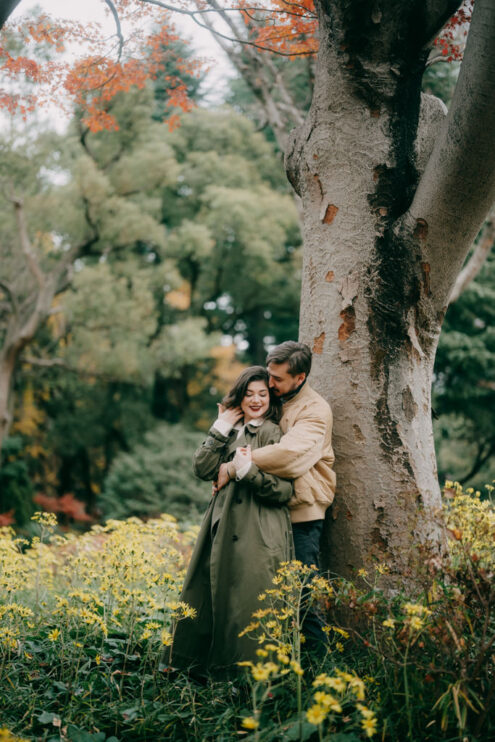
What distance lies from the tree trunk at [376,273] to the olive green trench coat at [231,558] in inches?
19.8

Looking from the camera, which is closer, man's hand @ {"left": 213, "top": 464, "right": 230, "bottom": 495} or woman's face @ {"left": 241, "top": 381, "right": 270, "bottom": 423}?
man's hand @ {"left": 213, "top": 464, "right": 230, "bottom": 495}

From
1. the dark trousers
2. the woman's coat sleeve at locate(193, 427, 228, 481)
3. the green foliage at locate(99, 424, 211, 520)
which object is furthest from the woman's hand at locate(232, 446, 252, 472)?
the green foliage at locate(99, 424, 211, 520)

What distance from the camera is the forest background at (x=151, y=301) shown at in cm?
1292

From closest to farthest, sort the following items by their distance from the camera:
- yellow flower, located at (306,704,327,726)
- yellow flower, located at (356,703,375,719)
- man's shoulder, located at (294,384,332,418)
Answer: yellow flower, located at (306,704,327,726) → yellow flower, located at (356,703,375,719) → man's shoulder, located at (294,384,332,418)

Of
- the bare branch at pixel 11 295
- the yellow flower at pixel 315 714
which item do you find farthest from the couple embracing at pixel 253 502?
the bare branch at pixel 11 295

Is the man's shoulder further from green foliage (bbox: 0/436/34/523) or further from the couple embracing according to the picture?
green foliage (bbox: 0/436/34/523)

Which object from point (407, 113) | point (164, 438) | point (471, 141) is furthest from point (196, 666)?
point (164, 438)

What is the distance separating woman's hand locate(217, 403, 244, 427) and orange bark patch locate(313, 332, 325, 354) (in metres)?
0.62

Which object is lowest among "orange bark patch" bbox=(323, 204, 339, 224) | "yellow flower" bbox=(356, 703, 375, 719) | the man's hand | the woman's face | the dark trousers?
"yellow flower" bbox=(356, 703, 375, 719)

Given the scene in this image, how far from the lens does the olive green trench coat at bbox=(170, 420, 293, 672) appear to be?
2.90m

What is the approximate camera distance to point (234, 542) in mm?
3016

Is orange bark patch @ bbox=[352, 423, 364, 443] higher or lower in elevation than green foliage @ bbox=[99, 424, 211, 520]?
higher

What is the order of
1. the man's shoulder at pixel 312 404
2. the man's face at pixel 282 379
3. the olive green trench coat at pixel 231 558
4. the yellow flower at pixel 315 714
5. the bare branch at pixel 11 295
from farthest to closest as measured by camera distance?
the bare branch at pixel 11 295 → the man's face at pixel 282 379 → the man's shoulder at pixel 312 404 → the olive green trench coat at pixel 231 558 → the yellow flower at pixel 315 714

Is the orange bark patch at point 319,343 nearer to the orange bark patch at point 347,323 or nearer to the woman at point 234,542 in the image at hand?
the orange bark patch at point 347,323
